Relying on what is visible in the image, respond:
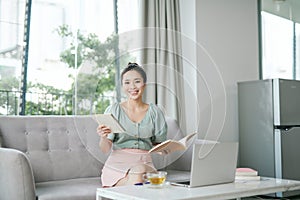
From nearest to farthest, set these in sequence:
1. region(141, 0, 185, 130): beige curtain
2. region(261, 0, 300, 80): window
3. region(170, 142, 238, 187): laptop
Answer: region(170, 142, 238, 187): laptop < region(141, 0, 185, 130): beige curtain < region(261, 0, 300, 80): window

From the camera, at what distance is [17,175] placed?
8.37ft

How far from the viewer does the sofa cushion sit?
266cm

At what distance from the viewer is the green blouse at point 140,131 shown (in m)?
2.71

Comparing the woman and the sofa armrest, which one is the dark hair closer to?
the woman

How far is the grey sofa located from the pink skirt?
0.16 meters

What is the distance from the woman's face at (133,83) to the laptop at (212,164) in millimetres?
620

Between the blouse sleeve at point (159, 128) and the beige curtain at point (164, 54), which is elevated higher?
the beige curtain at point (164, 54)

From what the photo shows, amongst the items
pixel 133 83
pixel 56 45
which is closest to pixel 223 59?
pixel 56 45

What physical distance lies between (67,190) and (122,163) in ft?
1.25

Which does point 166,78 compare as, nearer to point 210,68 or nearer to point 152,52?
point 152,52

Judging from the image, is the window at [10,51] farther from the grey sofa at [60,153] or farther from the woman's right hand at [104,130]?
the woman's right hand at [104,130]

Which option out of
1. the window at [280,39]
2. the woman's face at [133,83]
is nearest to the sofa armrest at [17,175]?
the woman's face at [133,83]

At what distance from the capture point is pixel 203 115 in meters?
4.58

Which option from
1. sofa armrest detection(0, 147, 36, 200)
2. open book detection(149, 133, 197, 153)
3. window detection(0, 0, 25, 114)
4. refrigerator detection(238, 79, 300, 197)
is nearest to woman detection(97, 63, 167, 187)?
open book detection(149, 133, 197, 153)
